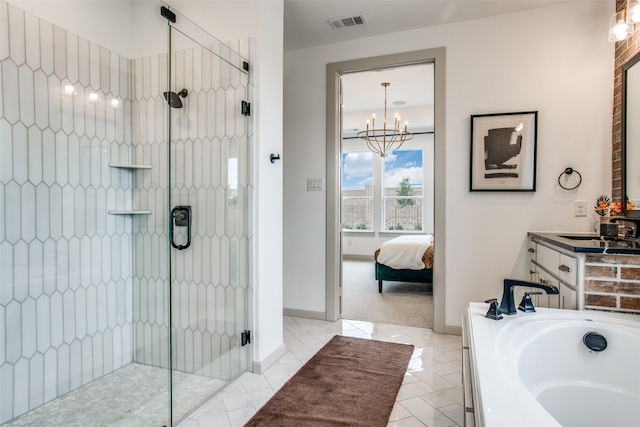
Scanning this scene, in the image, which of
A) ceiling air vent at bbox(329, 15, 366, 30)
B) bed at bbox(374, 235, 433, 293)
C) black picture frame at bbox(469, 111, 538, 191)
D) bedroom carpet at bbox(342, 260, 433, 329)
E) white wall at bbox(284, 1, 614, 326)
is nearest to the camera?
white wall at bbox(284, 1, 614, 326)

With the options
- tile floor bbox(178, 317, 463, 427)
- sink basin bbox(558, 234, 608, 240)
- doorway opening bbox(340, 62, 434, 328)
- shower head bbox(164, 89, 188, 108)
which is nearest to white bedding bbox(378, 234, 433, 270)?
doorway opening bbox(340, 62, 434, 328)

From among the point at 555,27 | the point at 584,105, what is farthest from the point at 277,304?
the point at 555,27

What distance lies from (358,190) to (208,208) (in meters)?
5.56

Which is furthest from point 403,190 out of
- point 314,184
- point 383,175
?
point 314,184

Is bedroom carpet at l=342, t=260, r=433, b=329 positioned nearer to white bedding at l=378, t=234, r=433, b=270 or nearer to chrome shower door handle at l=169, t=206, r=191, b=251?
white bedding at l=378, t=234, r=433, b=270

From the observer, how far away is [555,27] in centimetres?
279

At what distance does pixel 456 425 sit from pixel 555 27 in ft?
9.70

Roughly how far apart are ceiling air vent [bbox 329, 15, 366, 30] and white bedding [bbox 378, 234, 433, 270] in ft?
8.76

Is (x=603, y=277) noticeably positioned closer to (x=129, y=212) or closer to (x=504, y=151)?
(x=504, y=151)

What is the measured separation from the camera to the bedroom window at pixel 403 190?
7.17m

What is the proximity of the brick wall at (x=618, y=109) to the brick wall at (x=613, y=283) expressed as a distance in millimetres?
1046

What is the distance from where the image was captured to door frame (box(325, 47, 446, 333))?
3.07m

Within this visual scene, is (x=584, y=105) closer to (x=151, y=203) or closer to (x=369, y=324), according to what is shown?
(x=369, y=324)

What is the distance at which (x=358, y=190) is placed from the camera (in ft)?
25.0
